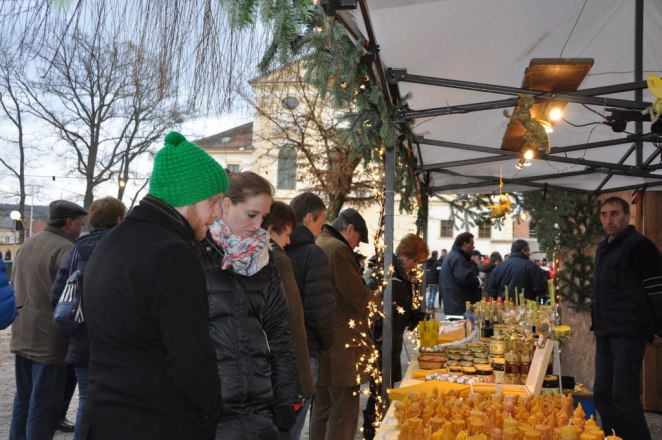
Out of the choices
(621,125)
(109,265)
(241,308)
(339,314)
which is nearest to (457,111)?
(621,125)

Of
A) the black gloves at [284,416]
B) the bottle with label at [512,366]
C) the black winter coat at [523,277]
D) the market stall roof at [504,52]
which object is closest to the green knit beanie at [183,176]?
the black gloves at [284,416]

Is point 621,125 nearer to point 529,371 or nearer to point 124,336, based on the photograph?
point 529,371

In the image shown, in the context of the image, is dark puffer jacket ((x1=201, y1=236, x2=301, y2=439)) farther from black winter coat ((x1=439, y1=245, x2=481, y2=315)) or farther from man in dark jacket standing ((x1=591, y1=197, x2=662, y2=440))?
black winter coat ((x1=439, y1=245, x2=481, y2=315))

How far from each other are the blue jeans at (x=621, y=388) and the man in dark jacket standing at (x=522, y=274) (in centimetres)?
401

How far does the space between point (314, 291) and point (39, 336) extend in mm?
2053

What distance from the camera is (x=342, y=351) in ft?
15.1

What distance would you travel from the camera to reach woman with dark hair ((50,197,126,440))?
4098 mm

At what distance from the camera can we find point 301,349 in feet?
10.2

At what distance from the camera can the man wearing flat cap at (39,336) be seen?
4.43 metres

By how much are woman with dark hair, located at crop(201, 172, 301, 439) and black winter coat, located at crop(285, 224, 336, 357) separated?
1353mm

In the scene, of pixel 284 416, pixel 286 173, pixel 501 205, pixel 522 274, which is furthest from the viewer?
pixel 286 173

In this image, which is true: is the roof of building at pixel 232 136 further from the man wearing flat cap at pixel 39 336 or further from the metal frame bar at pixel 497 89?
the man wearing flat cap at pixel 39 336

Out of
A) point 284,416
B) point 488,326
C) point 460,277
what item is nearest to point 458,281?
point 460,277

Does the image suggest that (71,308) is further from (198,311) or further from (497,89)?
(497,89)
